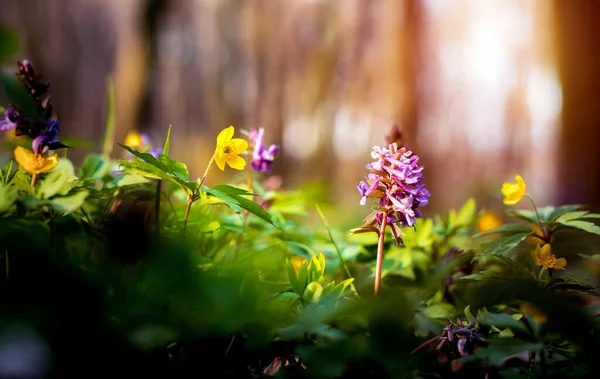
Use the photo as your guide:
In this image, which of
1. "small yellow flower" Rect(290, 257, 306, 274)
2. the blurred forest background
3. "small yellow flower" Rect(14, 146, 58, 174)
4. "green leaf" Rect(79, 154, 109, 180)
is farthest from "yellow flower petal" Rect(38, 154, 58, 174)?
the blurred forest background

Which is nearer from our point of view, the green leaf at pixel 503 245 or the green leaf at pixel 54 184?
the green leaf at pixel 54 184

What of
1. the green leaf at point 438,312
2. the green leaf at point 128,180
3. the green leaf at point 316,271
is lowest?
the green leaf at point 438,312

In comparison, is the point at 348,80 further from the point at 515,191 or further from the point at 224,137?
the point at 224,137

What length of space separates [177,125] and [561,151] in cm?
252

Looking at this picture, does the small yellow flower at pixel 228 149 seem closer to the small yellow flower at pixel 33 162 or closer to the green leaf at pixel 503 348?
the small yellow flower at pixel 33 162

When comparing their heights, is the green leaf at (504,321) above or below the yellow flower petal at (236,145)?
below

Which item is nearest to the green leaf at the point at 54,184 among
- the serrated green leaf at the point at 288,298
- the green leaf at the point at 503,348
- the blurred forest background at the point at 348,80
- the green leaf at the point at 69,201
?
the green leaf at the point at 69,201

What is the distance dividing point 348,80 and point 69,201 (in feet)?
8.50

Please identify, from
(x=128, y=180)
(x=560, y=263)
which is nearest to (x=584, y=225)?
(x=560, y=263)

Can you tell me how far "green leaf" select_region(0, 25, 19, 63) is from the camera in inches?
21.1

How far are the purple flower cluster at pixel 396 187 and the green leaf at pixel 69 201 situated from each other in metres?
0.42

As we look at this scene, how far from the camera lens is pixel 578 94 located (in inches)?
107

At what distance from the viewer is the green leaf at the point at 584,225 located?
0.79m

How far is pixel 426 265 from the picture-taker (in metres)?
1.14
